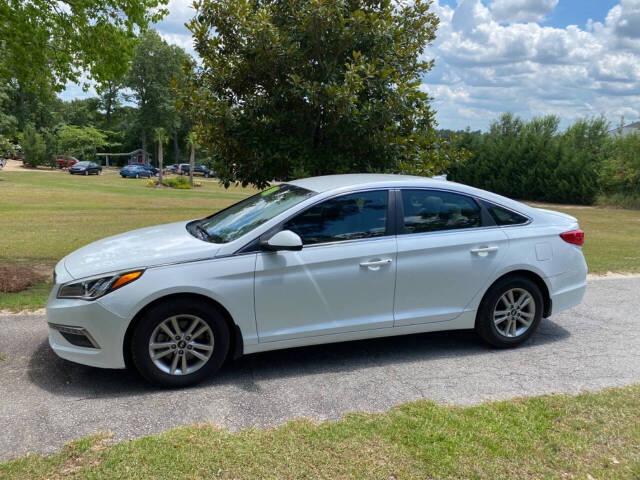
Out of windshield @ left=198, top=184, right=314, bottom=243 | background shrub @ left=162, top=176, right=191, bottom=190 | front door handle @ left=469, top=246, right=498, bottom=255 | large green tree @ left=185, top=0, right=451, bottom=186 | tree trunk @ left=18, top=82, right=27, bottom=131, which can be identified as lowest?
background shrub @ left=162, top=176, right=191, bottom=190

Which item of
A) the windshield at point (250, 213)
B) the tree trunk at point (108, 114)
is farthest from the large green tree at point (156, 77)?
the windshield at point (250, 213)

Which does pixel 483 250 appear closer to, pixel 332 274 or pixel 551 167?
pixel 332 274

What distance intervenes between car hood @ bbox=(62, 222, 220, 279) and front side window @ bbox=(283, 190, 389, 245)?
0.75 metres

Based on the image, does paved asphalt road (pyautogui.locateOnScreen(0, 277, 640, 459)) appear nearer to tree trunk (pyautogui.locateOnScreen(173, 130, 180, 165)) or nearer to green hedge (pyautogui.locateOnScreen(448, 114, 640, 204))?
green hedge (pyautogui.locateOnScreen(448, 114, 640, 204))

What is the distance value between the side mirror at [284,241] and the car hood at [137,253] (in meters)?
0.42

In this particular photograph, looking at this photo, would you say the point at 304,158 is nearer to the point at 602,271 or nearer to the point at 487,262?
the point at 487,262

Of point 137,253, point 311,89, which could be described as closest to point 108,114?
point 311,89

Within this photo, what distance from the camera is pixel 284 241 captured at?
425 centimetres

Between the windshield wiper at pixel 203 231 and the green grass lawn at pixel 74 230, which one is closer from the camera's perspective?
the windshield wiper at pixel 203 231

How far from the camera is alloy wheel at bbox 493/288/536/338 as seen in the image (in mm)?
5156

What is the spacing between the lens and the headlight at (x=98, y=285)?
4.04 metres

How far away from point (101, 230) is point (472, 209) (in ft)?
39.8

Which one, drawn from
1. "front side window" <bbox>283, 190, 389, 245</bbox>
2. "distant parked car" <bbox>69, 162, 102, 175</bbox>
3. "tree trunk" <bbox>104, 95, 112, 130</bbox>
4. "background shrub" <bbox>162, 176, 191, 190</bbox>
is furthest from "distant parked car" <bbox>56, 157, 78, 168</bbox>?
"front side window" <bbox>283, 190, 389, 245</bbox>

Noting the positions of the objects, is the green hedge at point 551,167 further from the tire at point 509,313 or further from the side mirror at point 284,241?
the side mirror at point 284,241
